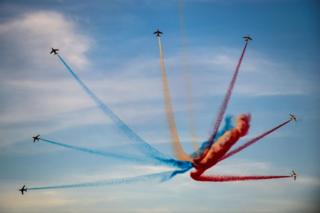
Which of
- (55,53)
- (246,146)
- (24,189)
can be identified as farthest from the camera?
(24,189)

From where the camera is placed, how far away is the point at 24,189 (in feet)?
315

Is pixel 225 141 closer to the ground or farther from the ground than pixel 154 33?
closer to the ground

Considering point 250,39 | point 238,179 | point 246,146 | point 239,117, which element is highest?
point 250,39

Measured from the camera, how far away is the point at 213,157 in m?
77.6

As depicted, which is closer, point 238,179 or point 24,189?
point 238,179

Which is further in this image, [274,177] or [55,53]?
[55,53]

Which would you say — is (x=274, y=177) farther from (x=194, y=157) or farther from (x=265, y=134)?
→ (x=194, y=157)

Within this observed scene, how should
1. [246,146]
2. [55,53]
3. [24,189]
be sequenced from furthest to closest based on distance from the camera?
[24,189]
[55,53]
[246,146]

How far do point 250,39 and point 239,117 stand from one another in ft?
48.8

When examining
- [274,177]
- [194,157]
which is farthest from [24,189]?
[274,177]

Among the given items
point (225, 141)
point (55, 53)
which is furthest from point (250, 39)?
point (55, 53)

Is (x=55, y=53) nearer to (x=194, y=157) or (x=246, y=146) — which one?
(x=194, y=157)

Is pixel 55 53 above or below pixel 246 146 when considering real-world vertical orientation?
above

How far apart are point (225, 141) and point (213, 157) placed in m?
3.69
